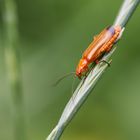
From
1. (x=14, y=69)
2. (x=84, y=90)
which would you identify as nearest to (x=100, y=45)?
(x=14, y=69)

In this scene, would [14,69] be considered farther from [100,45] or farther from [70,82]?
[70,82]

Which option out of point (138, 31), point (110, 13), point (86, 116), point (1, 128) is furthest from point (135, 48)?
point (1, 128)

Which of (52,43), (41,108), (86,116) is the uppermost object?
(52,43)

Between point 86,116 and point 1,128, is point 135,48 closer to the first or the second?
point 86,116

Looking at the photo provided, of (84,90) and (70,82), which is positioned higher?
(84,90)

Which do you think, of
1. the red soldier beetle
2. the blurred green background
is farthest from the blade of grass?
the blurred green background

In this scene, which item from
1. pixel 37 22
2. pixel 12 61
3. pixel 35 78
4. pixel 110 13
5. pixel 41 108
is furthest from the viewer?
pixel 37 22
